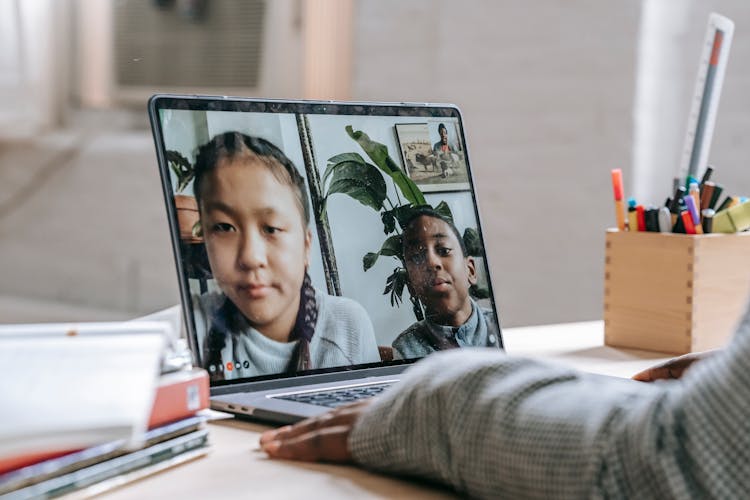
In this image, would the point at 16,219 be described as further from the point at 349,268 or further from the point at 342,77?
the point at 349,268

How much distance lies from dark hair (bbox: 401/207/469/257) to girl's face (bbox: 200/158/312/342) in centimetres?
Result: 12

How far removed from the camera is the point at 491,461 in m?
0.54

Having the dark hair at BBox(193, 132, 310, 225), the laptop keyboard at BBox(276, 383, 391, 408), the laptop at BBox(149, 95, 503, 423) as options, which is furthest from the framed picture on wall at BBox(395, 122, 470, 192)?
the laptop keyboard at BBox(276, 383, 391, 408)

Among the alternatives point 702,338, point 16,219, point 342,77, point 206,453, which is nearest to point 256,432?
point 206,453

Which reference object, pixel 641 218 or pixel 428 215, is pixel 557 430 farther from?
pixel 641 218

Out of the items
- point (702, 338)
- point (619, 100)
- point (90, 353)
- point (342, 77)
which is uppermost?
point (342, 77)

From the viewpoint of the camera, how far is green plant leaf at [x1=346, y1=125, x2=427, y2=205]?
0.90 metres

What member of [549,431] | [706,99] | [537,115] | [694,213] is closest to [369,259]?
[549,431]

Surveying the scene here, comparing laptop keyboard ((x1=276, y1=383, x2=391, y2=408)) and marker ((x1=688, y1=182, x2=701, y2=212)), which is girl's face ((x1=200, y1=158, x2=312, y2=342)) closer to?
laptop keyboard ((x1=276, y1=383, x2=391, y2=408))

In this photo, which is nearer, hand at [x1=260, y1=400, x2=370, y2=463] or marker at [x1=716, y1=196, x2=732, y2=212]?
hand at [x1=260, y1=400, x2=370, y2=463]

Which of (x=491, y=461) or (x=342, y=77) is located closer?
(x=491, y=461)

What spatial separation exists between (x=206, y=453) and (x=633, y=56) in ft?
5.23

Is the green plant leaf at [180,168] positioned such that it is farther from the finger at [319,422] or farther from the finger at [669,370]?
the finger at [669,370]

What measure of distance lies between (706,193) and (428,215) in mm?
448
